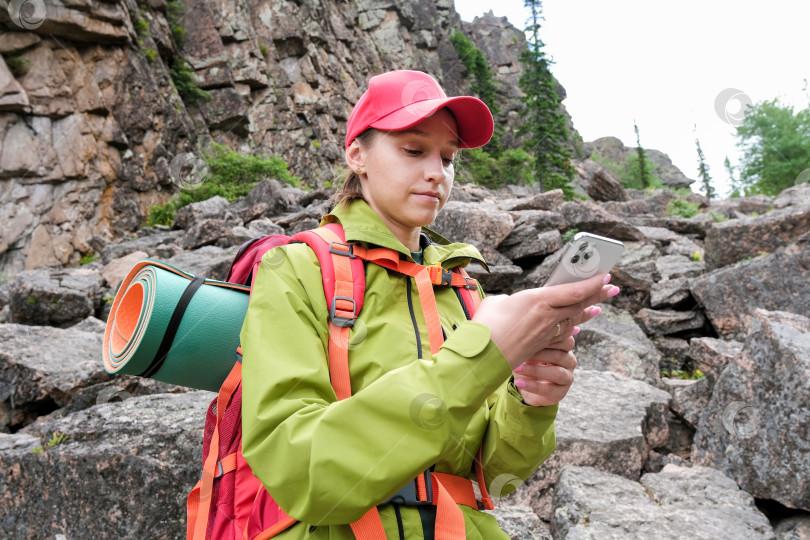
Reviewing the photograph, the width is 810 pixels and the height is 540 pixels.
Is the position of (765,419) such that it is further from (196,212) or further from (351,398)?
(196,212)

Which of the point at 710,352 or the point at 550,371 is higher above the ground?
the point at 550,371

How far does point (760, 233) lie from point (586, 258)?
36.2 ft

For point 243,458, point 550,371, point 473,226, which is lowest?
point 243,458

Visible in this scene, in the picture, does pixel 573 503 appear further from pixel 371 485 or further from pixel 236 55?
pixel 236 55

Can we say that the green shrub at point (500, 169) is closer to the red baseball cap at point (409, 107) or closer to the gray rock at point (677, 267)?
the gray rock at point (677, 267)

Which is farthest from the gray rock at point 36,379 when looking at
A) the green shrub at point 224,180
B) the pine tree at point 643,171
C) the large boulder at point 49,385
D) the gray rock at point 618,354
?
the pine tree at point 643,171

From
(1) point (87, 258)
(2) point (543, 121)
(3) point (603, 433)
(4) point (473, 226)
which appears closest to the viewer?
(3) point (603, 433)

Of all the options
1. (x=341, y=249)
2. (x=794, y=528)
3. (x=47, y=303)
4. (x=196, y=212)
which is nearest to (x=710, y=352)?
(x=794, y=528)

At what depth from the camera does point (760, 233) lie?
1019cm

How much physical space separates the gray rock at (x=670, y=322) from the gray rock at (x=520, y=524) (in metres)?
6.32

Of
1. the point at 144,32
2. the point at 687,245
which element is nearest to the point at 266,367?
the point at 687,245

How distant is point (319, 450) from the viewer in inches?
54.8

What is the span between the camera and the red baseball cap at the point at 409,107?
81.8 inches

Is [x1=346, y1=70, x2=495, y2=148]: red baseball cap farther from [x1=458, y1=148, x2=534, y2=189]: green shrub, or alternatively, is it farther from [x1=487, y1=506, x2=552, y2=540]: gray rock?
[x1=458, y1=148, x2=534, y2=189]: green shrub
